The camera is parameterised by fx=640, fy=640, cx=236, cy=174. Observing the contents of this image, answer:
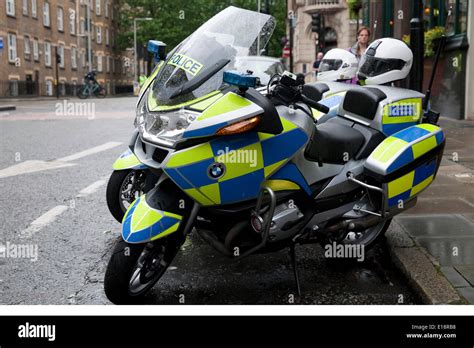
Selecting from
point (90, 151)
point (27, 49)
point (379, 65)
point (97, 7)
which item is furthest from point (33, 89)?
point (379, 65)

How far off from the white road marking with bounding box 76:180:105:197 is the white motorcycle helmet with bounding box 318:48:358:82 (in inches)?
123

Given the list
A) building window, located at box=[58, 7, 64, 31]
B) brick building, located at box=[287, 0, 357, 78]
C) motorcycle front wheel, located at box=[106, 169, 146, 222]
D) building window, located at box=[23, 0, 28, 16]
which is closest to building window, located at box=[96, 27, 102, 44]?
building window, located at box=[58, 7, 64, 31]

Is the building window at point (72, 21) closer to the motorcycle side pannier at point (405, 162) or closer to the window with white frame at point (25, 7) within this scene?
the window with white frame at point (25, 7)

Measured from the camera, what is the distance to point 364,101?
14.5 ft

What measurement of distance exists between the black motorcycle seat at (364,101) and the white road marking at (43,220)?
2.81 metres

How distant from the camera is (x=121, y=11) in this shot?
221ft

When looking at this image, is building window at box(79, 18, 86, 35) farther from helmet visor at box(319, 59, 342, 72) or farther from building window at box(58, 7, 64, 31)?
helmet visor at box(319, 59, 342, 72)

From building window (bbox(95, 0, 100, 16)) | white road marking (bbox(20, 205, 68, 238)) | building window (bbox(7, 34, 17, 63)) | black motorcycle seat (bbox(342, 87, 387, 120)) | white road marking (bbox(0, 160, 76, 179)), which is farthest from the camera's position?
building window (bbox(95, 0, 100, 16))

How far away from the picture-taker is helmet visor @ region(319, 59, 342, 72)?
8195 millimetres

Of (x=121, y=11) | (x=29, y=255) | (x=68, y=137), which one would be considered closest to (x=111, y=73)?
(x=121, y=11)

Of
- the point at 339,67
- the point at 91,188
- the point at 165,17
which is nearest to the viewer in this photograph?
the point at 91,188

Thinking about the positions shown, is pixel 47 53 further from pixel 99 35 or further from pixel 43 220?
pixel 43 220

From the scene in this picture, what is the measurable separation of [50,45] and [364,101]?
4942cm

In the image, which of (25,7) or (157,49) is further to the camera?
(25,7)
